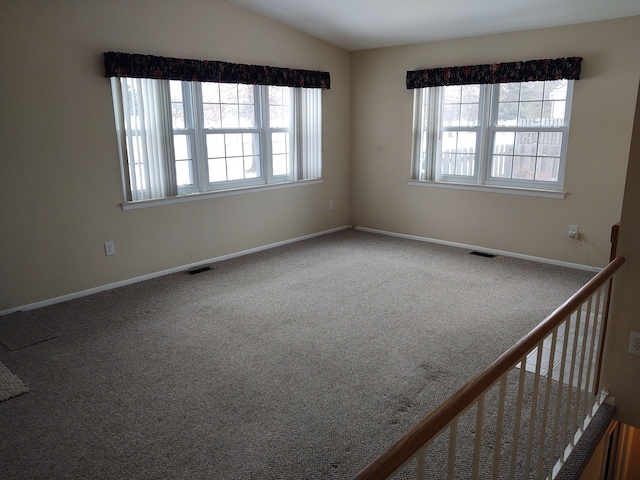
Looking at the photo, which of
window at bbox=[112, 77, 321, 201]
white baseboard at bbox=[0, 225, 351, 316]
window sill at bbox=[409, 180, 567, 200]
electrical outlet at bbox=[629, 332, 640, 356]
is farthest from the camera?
window sill at bbox=[409, 180, 567, 200]

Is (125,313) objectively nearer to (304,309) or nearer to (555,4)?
(304,309)

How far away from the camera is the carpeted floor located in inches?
88.4

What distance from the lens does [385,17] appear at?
4984 mm

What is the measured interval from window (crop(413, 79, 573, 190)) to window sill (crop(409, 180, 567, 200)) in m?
0.07

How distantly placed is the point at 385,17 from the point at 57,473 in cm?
474

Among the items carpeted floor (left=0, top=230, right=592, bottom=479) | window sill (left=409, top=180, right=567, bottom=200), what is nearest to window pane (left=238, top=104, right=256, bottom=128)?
carpeted floor (left=0, top=230, right=592, bottom=479)

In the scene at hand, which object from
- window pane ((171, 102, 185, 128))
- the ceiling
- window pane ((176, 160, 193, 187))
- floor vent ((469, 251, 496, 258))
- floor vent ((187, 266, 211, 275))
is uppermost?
the ceiling

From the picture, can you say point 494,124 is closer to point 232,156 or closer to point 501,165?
point 501,165

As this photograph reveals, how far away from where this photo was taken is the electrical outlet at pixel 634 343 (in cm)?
256

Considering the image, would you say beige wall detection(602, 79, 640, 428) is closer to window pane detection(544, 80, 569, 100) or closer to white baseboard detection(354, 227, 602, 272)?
white baseboard detection(354, 227, 602, 272)

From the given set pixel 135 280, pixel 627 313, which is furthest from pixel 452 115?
pixel 135 280

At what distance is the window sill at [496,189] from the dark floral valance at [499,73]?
1.11m

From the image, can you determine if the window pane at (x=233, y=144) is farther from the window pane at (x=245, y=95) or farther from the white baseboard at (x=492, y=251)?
the white baseboard at (x=492, y=251)

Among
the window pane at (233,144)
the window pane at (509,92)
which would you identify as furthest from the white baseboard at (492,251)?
the window pane at (233,144)
